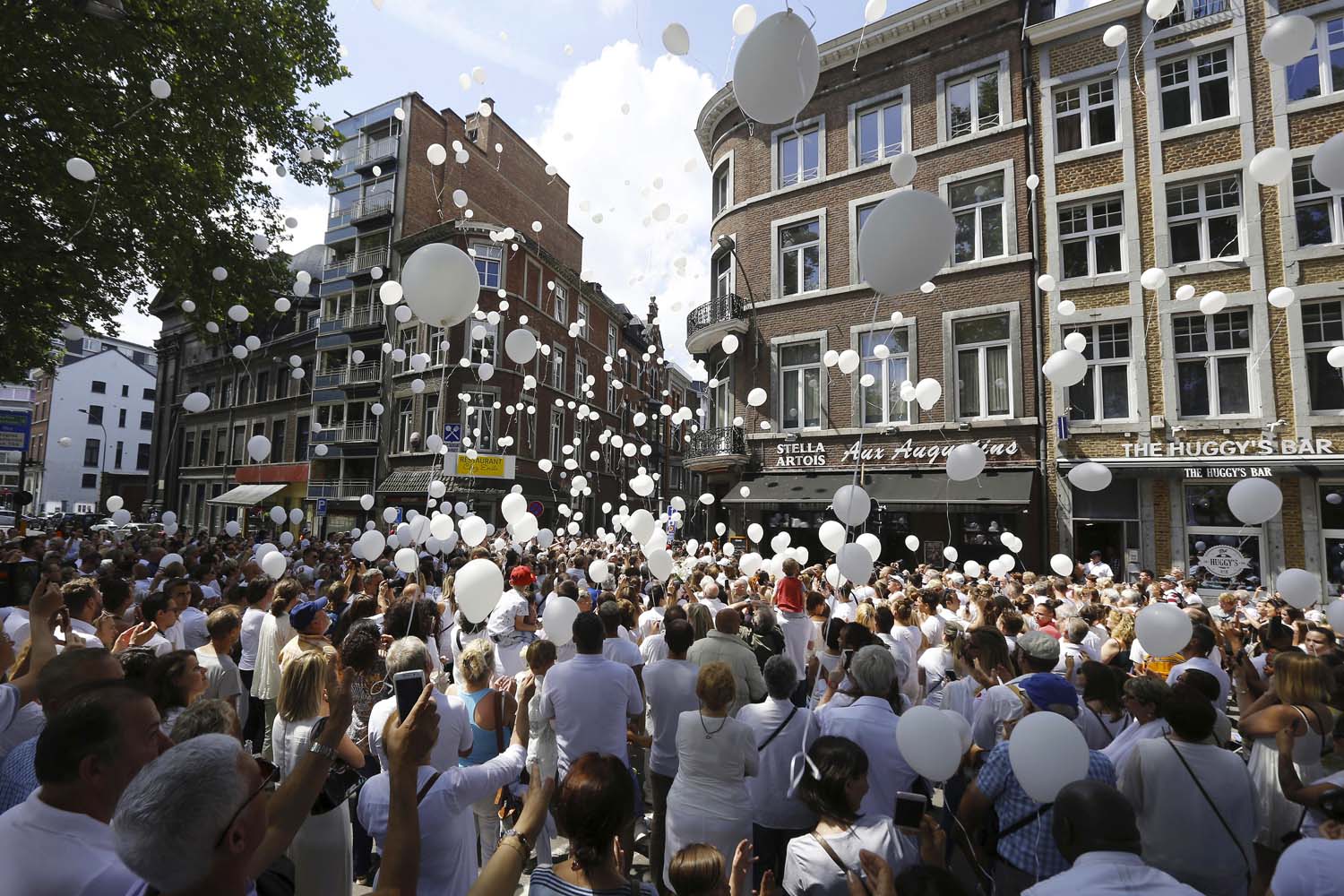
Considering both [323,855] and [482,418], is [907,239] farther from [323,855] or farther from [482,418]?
[482,418]

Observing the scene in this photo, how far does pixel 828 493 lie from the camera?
16.0m


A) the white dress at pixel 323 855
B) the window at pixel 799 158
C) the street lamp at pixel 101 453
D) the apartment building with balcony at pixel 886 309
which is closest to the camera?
the white dress at pixel 323 855

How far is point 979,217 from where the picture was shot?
52.0ft

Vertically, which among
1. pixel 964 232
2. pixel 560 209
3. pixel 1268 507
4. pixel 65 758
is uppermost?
pixel 560 209

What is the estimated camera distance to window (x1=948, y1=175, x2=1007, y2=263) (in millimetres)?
15594

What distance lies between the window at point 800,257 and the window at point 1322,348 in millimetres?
10047

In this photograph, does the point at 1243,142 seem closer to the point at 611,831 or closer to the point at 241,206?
the point at 611,831

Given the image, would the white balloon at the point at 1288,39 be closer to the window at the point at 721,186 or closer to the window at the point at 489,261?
the window at the point at 721,186

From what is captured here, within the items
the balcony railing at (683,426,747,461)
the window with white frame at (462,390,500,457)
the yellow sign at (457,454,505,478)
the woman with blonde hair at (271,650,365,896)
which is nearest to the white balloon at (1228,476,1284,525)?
the woman with blonde hair at (271,650,365,896)

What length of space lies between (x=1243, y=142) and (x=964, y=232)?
5.29 metres

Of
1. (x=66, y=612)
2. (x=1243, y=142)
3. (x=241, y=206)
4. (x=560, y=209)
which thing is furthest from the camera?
(x=560, y=209)

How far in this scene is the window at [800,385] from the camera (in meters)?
17.5

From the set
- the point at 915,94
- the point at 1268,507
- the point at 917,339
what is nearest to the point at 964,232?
the point at 917,339

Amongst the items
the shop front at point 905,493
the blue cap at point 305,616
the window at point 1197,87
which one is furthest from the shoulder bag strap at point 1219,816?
the window at point 1197,87
